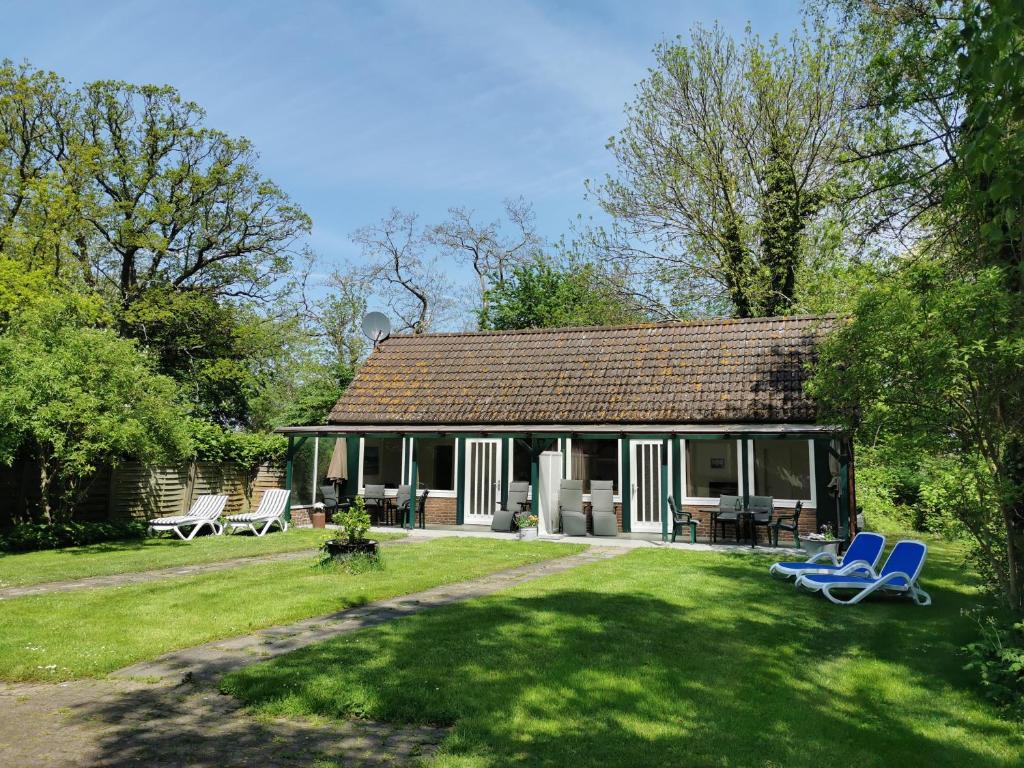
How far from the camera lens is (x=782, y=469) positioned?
18828 millimetres

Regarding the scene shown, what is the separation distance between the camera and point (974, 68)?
3.24 m

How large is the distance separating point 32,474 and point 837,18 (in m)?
19.9

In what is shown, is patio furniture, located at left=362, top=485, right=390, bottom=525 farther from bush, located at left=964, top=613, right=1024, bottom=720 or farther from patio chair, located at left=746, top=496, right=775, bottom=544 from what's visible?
bush, located at left=964, top=613, right=1024, bottom=720

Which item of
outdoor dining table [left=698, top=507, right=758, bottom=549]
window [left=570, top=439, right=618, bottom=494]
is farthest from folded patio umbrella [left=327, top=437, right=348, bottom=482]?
outdoor dining table [left=698, top=507, right=758, bottom=549]

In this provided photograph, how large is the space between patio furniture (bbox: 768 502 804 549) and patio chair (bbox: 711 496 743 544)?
2.35 ft

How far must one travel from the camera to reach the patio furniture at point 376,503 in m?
19.1

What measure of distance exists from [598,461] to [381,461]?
6.88 m

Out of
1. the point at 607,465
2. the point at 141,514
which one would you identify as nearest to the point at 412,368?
the point at 607,465

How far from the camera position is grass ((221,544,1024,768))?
4.47 m

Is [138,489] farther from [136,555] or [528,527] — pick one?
[528,527]

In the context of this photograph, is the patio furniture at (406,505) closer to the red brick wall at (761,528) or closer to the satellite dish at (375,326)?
the satellite dish at (375,326)

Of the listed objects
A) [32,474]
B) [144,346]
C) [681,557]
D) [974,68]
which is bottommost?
[681,557]

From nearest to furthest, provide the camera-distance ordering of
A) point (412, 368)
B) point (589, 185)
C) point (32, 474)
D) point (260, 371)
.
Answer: point (32, 474) < point (412, 368) < point (589, 185) < point (260, 371)

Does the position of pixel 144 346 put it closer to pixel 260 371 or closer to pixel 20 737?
pixel 260 371
